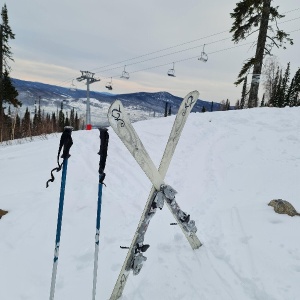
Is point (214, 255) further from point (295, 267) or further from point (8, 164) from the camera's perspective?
point (8, 164)

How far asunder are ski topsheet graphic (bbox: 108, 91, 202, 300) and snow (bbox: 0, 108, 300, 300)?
47 cm

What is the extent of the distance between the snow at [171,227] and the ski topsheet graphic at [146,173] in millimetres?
466

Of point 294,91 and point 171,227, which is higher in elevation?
point 294,91

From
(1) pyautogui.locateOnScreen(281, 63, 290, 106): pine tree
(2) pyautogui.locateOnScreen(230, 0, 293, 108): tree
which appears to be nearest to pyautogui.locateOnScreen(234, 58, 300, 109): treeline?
(1) pyautogui.locateOnScreen(281, 63, 290, 106): pine tree

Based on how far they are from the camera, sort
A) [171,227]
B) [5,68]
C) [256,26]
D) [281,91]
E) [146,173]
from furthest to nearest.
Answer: [281,91] < [5,68] < [256,26] < [171,227] < [146,173]

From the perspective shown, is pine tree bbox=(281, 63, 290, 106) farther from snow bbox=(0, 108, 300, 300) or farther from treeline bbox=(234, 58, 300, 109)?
snow bbox=(0, 108, 300, 300)

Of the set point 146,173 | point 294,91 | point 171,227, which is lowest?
point 171,227

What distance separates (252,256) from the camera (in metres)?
3.34

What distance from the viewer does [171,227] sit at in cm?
435

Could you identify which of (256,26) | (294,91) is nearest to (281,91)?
(294,91)

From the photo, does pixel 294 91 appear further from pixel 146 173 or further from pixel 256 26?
pixel 146 173

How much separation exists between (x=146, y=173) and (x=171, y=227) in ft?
6.46

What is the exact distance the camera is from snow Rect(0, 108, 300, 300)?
118 inches

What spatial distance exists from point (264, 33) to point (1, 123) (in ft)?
66.6
